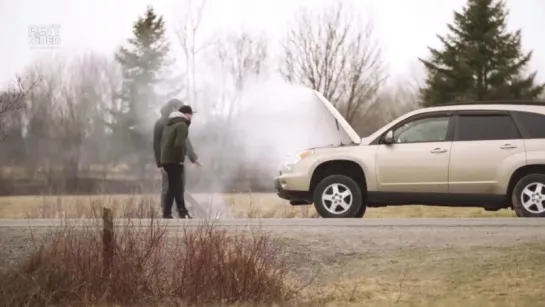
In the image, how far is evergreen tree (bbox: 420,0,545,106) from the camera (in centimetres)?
1845

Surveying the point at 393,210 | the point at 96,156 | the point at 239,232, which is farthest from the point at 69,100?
the point at 239,232

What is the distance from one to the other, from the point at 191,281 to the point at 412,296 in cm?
218

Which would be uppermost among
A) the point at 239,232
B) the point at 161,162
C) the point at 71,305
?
the point at 161,162

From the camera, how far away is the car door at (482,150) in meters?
11.8

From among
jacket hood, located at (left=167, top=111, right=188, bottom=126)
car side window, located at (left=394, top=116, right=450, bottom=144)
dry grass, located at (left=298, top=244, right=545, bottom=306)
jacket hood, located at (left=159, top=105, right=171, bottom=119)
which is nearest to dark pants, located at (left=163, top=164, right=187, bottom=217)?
jacket hood, located at (left=167, top=111, right=188, bottom=126)

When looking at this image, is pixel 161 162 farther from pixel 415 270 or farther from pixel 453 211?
pixel 453 211

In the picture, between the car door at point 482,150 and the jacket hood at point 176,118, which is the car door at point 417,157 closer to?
the car door at point 482,150

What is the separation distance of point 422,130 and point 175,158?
3.75 metres

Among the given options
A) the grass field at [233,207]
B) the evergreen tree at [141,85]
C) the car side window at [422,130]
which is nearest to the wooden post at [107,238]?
the grass field at [233,207]

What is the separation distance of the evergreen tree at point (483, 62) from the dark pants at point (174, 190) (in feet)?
27.3

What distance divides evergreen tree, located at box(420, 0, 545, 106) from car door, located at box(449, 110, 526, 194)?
6.36 metres

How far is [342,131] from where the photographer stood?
13.8 m

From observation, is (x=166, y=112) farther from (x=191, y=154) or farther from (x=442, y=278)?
(x=442, y=278)

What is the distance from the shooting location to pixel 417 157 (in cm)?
1203
